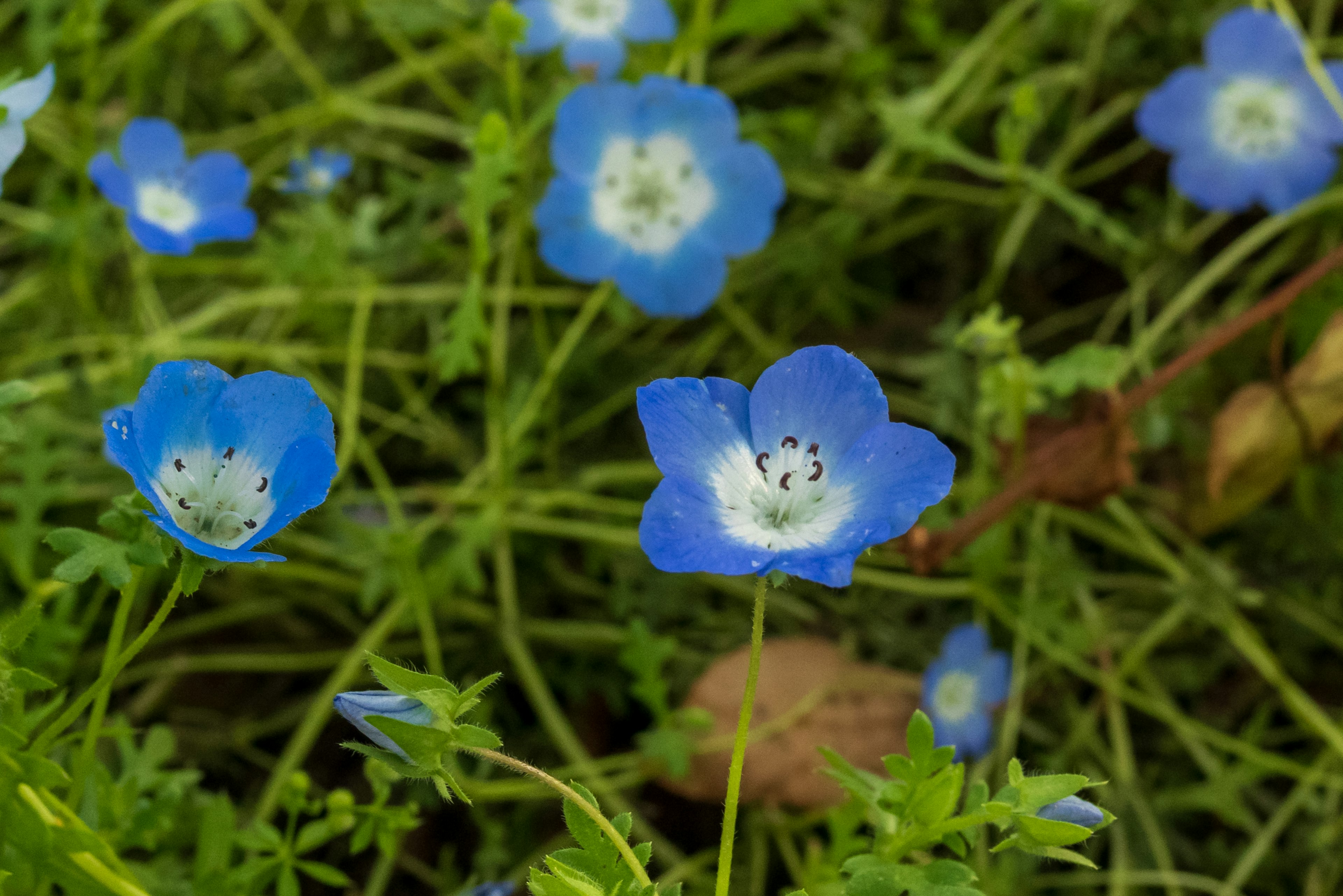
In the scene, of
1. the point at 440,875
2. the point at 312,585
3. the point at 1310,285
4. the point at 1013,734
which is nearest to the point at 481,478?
the point at 312,585

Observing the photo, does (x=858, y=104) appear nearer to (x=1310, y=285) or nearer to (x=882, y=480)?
(x=1310, y=285)

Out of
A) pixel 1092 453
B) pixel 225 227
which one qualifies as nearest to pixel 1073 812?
pixel 1092 453

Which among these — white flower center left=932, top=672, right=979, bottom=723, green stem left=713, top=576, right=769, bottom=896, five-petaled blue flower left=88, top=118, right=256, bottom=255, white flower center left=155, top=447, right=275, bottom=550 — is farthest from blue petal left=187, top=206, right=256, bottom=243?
white flower center left=932, top=672, right=979, bottom=723

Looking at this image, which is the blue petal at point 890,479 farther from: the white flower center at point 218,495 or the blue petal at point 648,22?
the blue petal at point 648,22

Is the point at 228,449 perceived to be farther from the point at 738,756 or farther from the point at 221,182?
the point at 221,182

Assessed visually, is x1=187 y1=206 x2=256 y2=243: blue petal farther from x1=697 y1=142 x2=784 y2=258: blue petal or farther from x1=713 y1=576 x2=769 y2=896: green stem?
x1=713 y1=576 x2=769 y2=896: green stem

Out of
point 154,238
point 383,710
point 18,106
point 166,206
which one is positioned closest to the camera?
point 383,710
